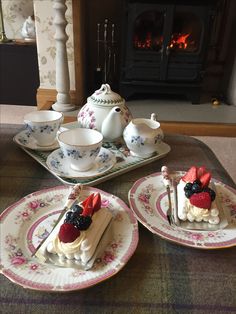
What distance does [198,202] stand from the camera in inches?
20.0

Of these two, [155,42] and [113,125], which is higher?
[155,42]

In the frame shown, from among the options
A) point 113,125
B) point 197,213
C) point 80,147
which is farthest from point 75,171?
point 197,213

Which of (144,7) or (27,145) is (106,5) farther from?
(27,145)

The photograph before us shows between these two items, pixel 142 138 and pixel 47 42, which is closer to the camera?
pixel 142 138

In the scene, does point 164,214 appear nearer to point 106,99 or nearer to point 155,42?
point 106,99

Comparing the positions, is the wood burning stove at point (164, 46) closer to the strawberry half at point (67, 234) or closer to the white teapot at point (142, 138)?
the white teapot at point (142, 138)

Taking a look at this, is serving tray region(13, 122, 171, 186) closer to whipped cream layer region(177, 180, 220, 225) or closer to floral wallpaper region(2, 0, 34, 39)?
whipped cream layer region(177, 180, 220, 225)

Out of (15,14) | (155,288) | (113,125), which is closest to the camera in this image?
(155,288)

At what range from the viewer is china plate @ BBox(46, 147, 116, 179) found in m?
0.63

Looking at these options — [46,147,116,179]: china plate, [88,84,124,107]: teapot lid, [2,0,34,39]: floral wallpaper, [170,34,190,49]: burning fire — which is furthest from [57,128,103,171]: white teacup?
[2,0,34,39]: floral wallpaper

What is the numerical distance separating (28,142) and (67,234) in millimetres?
410

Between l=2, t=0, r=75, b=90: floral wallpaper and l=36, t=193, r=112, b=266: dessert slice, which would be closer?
l=36, t=193, r=112, b=266: dessert slice

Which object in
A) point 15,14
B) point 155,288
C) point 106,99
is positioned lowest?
→ point 155,288

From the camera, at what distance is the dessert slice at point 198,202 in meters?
0.51
